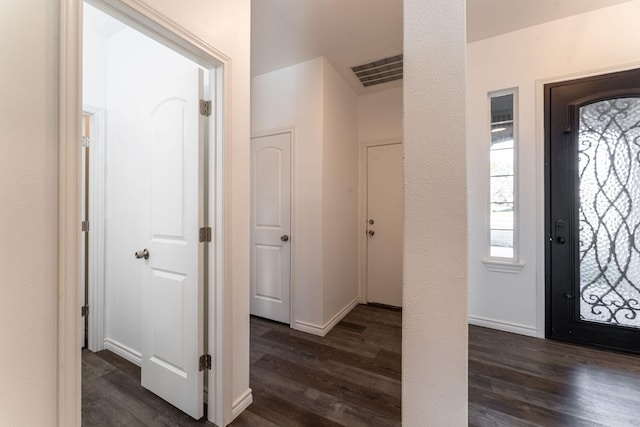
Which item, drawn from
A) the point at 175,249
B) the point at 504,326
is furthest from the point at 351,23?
the point at 504,326

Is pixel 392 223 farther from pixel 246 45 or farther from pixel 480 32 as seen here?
pixel 246 45

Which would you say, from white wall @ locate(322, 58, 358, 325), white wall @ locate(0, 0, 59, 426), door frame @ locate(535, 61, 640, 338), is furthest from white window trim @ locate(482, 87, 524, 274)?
white wall @ locate(0, 0, 59, 426)

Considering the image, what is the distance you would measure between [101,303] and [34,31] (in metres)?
2.11

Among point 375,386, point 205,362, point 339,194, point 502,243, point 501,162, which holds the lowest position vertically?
point 375,386

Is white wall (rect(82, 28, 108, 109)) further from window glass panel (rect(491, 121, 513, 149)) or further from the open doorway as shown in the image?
window glass panel (rect(491, 121, 513, 149))

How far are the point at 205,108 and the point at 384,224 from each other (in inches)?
96.6

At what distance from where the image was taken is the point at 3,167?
2.48ft

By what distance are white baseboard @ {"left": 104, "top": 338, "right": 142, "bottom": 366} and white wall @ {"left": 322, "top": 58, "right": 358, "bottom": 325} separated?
1578 mm

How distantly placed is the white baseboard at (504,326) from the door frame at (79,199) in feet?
8.08

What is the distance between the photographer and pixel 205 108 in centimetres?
147

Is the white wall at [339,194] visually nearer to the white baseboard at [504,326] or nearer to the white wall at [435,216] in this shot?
the white baseboard at [504,326]

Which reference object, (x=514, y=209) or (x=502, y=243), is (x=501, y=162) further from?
(x=502, y=243)

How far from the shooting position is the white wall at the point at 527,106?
2121 millimetres

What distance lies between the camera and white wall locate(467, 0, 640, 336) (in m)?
2.12
